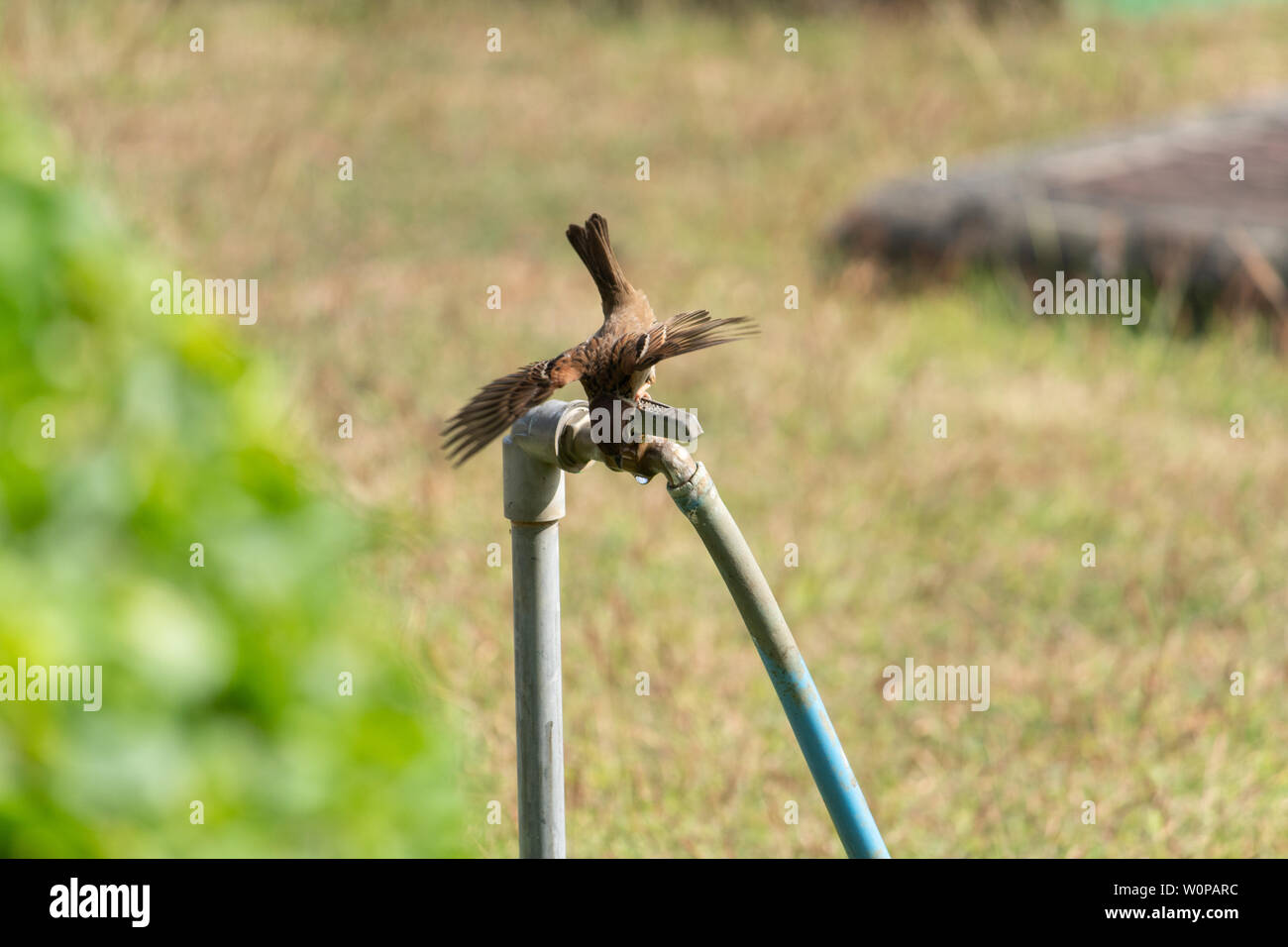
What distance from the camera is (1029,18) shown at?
25.7 feet

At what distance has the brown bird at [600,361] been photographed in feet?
3.45

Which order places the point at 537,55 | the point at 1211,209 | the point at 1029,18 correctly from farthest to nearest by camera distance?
the point at 1029,18 → the point at 537,55 → the point at 1211,209

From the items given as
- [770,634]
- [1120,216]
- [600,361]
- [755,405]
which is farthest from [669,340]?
[1120,216]

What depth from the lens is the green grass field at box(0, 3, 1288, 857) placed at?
213 cm

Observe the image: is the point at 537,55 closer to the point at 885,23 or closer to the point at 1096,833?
the point at 885,23

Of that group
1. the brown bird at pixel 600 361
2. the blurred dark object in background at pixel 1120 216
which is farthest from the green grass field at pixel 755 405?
the brown bird at pixel 600 361

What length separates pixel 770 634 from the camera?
1094 mm

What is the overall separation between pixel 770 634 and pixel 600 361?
0.26m

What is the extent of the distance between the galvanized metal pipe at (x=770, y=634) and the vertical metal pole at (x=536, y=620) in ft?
0.44

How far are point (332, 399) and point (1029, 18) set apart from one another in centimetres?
596

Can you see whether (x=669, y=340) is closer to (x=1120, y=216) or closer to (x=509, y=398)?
(x=509, y=398)

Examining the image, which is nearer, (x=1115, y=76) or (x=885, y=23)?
(x=1115, y=76)
